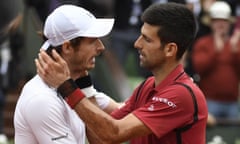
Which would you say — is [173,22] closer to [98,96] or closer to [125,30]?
[98,96]

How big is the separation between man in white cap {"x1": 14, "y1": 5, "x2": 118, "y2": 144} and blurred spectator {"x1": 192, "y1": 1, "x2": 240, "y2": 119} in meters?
5.55

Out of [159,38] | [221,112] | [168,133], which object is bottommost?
[221,112]

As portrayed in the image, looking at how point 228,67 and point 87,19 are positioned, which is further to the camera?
point 228,67

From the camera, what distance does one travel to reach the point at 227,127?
34.8ft

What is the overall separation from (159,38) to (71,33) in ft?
1.81

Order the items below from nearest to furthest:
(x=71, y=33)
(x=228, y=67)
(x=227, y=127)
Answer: (x=71, y=33), (x=227, y=127), (x=228, y=67)

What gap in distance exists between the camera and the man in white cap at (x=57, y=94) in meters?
5.36

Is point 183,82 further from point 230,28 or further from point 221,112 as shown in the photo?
point 230,28

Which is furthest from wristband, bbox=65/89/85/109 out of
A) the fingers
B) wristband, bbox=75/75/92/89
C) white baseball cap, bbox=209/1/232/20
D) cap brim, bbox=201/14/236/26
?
cap brim, bbox=201/14/236/26

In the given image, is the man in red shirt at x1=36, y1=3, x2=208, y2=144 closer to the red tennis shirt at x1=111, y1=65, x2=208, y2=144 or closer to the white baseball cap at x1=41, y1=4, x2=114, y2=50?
the red tennis shirt at x1=111, y1=65, x2=208, y2=144

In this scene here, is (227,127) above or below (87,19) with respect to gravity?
below

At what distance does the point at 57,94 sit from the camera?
546 cm

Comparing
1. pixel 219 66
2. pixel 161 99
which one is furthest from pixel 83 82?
pixel 219 66

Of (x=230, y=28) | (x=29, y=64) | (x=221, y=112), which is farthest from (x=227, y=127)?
(x=29, y=64)
